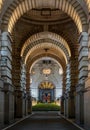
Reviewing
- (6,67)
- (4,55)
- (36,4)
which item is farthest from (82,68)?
(36,4)

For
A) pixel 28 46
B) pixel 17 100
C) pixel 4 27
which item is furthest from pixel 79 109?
pixel 28 46

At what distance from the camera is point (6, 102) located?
29797 mm

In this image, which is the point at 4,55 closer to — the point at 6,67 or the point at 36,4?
the point at 6,67

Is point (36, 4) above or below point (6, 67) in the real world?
above

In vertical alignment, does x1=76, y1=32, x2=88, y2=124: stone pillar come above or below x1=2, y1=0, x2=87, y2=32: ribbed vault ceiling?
below


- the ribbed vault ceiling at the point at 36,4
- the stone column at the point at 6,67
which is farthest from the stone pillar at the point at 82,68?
the stone column at the point at 6,67

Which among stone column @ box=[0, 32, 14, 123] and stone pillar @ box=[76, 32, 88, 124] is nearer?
stone pillar @ box=[76, 32, 88, 124]

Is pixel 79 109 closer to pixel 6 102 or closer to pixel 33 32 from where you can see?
pixel 6 102

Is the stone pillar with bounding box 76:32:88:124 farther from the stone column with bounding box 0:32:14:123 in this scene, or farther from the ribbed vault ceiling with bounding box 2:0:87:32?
the stone column with bounding box 0:32:14:123

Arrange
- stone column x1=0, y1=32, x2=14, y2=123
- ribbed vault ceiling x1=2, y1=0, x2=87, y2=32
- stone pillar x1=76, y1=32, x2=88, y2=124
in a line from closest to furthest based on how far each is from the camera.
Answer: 1. stone pillar x1=76, y1=32, x2=88, y2=124
2. stone column x1=0, y1=32, x2=14, y2=123
3. ribbed vault ceiling x1=2, y1=0, x2=87, y2=32

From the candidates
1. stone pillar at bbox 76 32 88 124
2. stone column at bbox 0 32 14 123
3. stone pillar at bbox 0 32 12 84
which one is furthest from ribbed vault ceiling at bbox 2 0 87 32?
stone pillar at bbox 76 32 88 124

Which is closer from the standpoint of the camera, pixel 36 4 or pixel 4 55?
pixel 4 55

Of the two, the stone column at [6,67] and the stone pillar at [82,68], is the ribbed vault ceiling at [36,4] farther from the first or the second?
the stone pillar at [82,68]

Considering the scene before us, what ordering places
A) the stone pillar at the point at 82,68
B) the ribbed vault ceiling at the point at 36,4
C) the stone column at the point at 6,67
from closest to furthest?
1. the stone pillar at the point at 82,68
2. the stone column at the point at 6,67
3. the ribbed vault ceiling at the point at 36,4
